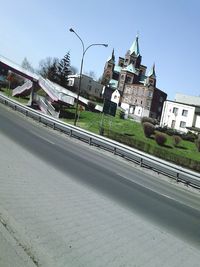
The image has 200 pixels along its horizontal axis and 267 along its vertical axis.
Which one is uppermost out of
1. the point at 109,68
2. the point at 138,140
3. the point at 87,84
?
the point at 109,68

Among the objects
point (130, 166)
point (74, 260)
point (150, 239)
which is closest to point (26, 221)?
point (74, 260)

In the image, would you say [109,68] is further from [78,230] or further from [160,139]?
[78,230]

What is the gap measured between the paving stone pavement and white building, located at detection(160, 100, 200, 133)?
2894 inches

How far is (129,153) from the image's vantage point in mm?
25984

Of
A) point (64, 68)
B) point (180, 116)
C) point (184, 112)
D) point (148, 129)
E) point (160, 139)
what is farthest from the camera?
point (64, 68)

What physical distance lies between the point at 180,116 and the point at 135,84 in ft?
137

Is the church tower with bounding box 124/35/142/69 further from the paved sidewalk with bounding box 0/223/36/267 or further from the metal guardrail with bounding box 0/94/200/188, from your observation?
the paved sidewalk with bounding box 0/223/36/267

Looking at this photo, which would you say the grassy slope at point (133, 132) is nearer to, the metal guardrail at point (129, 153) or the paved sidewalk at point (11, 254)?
the metal guardrail at point (129, 153)

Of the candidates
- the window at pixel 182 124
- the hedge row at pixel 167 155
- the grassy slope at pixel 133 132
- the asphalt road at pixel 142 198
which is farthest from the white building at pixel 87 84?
the asphalt road at pixel 142 198

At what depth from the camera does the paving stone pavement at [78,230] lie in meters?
6.57

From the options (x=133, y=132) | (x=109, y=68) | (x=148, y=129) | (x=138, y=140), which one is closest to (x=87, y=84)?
(x=109, y=68)

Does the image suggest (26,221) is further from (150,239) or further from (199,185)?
(199,185)

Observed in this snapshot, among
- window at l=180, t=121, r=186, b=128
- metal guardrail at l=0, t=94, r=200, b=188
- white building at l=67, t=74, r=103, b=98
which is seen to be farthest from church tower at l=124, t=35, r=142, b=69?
metal guardrail at l=0, t=94, r=200, b=188

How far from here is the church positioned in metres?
116
